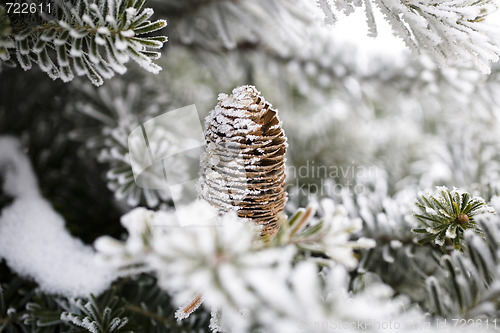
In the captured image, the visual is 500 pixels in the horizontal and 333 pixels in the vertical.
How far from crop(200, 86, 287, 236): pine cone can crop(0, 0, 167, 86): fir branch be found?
0.07 metres

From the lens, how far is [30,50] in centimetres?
31

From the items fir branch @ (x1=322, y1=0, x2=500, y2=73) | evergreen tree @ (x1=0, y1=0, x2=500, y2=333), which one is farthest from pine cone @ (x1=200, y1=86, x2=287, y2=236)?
fir branch @ (x1=322, y1=0, x2=500, y2=73)

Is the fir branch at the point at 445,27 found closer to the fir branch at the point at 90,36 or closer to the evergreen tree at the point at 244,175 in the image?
the evergreen tree at the point at 244,175

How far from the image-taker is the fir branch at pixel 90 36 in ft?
0.93

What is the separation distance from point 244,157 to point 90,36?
5.9 inches

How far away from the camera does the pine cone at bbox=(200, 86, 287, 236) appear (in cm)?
29

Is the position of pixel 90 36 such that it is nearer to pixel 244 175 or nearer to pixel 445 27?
pixel 244 175

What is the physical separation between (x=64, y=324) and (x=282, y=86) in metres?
0.39

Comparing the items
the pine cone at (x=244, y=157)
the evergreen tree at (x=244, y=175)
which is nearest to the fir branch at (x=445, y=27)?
the evergreen tree at (x=244, y=175)

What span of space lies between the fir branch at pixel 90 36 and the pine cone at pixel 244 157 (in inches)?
2.6

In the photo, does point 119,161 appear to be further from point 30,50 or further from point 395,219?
point 395,219

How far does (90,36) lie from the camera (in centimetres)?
30

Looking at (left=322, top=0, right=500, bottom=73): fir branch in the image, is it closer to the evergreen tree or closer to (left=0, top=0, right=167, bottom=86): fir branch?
the evergreen tree

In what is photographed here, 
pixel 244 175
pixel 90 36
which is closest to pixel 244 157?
pixel 244 175
